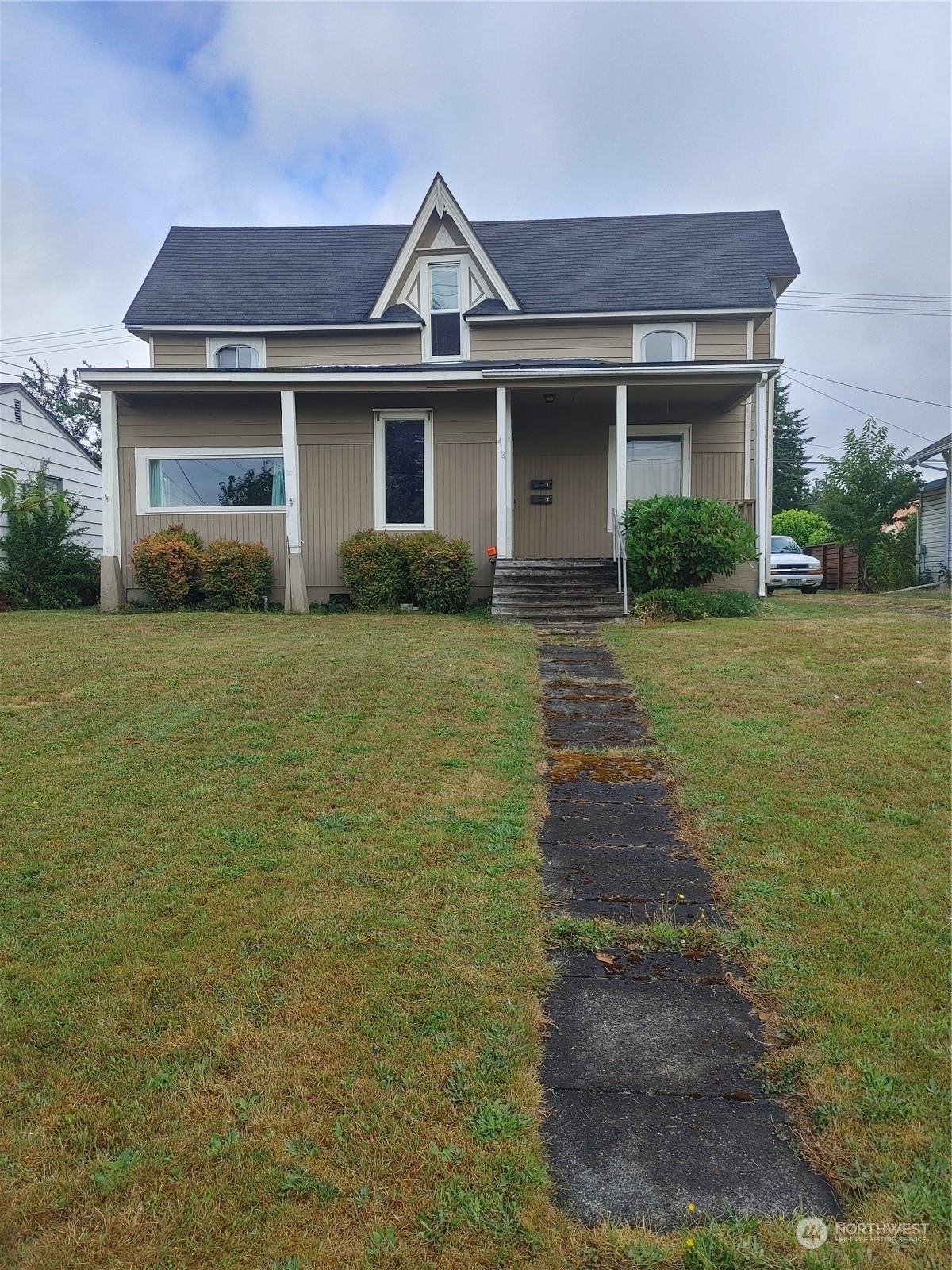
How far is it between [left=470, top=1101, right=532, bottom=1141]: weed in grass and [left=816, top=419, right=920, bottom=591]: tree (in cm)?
2222

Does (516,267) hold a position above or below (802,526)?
above

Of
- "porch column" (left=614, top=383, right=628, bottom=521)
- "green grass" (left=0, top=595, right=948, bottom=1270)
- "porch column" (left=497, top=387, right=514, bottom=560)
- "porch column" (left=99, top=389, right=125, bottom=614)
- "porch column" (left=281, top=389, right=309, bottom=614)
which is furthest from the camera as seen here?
"porch column" (left=99, top=389, right=125, bottom=614)

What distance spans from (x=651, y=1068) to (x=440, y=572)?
10493 millimetres

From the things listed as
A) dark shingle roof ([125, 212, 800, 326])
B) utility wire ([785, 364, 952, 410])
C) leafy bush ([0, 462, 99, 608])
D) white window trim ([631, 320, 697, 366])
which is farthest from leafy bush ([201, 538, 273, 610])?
utility wire ([785, 364, 952, 410])

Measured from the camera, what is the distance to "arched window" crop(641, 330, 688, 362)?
15.5 meters

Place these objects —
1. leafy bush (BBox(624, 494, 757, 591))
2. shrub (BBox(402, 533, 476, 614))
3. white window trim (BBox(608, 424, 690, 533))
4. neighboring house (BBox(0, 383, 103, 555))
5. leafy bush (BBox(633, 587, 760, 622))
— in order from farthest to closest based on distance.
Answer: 1. neighboring house (BBox(0, 383, 103, 555))
2. white window trim (BBox(608, 424, 690, 533))
3. shrub (BBox(402, 533, 476, 614))
4. leafy bush (BBox(624, 494, 757, 591))
5. leafy bush (BBox(633, 587, 760, 622))

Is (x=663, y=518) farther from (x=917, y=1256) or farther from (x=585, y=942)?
(x=917, y=1256)

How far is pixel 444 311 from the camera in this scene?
15.5 metres

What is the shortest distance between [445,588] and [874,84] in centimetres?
1063

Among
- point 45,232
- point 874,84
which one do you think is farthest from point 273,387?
point 45,232

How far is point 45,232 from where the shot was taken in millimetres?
27016

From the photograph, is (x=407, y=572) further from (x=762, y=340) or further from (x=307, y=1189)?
(x=307, y=1189)

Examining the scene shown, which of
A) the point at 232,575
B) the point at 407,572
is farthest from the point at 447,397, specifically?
the point at 232,575

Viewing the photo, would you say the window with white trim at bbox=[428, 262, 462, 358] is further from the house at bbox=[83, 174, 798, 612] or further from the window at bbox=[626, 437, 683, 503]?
the window at bbox=[626, 437, 683, 503]
